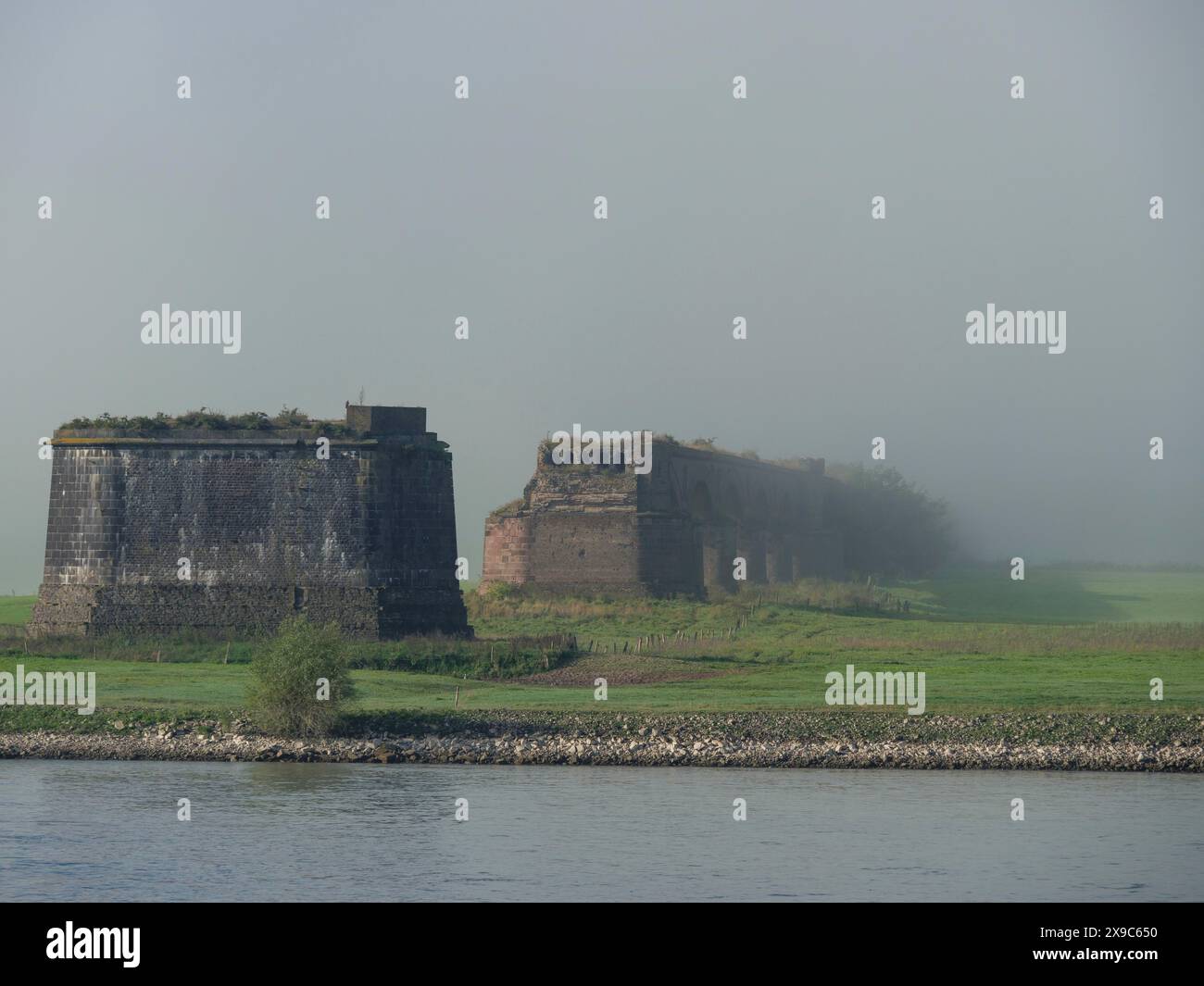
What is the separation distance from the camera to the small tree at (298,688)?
3725 cm

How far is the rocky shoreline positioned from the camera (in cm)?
3525

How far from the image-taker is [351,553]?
51062mm

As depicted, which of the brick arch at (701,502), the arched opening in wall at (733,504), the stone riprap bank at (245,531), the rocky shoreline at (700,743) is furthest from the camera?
the arched opening in wall at (733,504)

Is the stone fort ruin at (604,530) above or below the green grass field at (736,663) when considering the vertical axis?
above

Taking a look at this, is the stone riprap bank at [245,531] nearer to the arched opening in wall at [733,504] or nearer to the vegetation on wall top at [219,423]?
the vegetation on wall top at [219,423]

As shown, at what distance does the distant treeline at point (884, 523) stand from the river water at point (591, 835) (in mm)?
72450

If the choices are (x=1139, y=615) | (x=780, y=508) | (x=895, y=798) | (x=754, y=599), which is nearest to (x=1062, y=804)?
(x=895, y=798)

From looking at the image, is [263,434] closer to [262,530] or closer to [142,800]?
[262,530]

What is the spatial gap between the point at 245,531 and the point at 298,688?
1509 centimetres

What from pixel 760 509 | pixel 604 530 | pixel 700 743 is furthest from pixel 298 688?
pixel 760 509

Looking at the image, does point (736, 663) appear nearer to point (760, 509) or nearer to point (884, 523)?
point (760, 509)

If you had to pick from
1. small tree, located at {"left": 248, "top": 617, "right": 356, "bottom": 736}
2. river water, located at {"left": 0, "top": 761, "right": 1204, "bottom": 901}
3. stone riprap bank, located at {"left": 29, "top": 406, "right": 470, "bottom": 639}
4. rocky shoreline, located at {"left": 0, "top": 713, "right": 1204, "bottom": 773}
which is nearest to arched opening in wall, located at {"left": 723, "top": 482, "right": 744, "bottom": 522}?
stone riprap bank, located at {"left": 29, "top": 406, "right": 470, "bottom": 639}

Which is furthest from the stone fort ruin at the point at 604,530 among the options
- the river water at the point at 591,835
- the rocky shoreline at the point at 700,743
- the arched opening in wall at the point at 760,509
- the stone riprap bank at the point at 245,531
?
the river water at the point at 591,835
